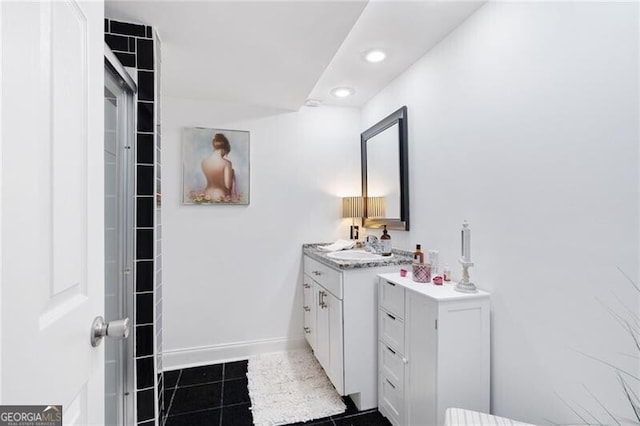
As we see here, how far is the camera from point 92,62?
2.34 ft

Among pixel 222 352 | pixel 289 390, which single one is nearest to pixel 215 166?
pixel 222 352

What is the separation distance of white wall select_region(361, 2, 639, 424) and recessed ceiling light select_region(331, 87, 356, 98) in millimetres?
907

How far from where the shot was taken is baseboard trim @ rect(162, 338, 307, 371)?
2.55m

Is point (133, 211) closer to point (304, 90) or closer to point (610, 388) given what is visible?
point (304, 90)

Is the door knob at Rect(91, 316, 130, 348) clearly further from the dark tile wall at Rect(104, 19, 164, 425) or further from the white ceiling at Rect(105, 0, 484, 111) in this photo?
the white ceiling at Rect(105, 0, 484, 111)

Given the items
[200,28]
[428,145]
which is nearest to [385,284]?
[428,145]

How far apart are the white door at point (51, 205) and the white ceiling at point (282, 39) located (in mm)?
930

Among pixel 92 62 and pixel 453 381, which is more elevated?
pixel 92 62

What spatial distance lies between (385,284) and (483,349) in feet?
1.96

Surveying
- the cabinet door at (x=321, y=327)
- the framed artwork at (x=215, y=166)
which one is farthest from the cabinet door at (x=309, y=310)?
the framed artwork at (x=215, y=166)

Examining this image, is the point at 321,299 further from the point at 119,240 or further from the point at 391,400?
the point at 119,240

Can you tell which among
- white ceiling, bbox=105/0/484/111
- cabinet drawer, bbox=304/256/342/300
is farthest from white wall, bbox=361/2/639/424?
cabinet drawer, bbox=304/256/342/300

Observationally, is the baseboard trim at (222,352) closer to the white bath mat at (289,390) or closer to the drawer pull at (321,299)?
the white bath mat at (289,390)

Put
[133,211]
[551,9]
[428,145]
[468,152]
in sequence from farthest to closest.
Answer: [428,145] < [468,152] < [133,211] < [551,9]
